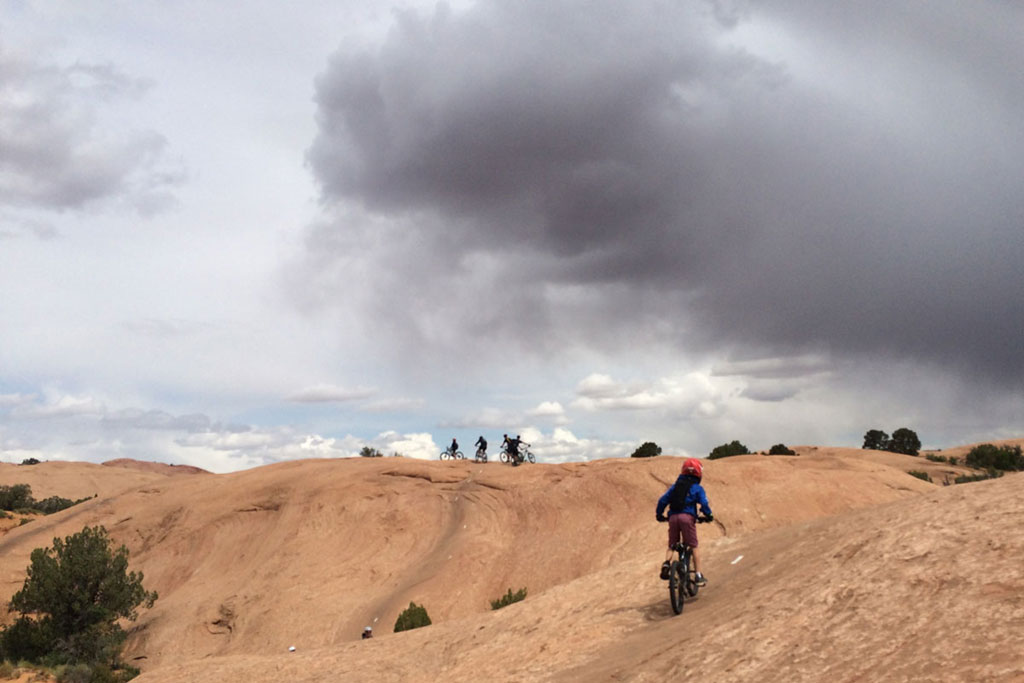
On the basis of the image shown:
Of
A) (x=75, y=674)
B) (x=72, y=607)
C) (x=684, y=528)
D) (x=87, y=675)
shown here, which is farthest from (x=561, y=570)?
(x=72, y=607)

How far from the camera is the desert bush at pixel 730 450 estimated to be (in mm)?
55906

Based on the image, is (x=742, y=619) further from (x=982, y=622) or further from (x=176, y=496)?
(x=176, y=496)

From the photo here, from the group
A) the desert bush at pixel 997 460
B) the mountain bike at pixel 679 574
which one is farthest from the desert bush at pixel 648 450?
the mountain bike at pixel 679 574

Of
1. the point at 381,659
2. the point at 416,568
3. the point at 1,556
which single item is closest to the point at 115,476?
the point at 1,556

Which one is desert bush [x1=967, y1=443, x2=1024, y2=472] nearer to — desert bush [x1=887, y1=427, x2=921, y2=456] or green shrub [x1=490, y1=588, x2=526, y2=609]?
desert bush [x1=887, y1=427, x2=921, y2=456]

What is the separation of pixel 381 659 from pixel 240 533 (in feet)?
89.1

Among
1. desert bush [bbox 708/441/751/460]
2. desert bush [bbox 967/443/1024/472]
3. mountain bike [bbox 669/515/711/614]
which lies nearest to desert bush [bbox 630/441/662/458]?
desert bush [bbox 708/441/751/460]

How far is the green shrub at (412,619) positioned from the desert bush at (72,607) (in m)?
12.6

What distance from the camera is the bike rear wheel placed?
1300 cm

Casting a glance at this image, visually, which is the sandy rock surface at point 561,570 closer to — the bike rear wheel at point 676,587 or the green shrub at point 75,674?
the bike rear wheel at point 676,587

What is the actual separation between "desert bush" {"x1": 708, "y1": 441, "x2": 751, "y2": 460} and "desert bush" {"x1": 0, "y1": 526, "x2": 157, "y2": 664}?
38.3 metres

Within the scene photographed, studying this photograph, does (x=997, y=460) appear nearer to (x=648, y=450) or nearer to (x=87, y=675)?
(x=648, y=450)

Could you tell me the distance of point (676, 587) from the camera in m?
13.1

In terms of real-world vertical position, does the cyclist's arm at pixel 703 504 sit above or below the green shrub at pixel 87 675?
above
